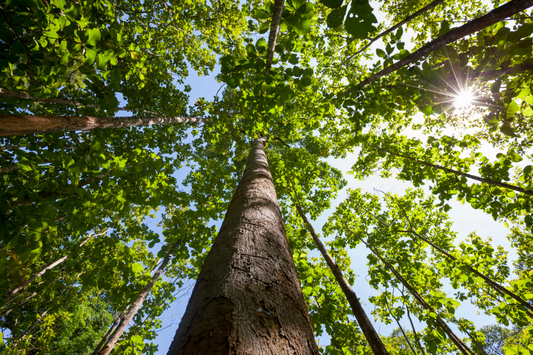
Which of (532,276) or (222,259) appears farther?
(532,276)

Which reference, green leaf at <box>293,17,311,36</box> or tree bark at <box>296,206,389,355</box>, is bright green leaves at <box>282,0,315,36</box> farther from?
tree bark at <box>296,206,389,355</box>

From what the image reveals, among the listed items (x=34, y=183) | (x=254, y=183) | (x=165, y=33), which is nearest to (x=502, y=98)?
(x=254, y=183)

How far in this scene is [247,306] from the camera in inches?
25.3

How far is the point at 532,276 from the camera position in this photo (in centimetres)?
280

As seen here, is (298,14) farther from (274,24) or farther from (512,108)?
(512,108)

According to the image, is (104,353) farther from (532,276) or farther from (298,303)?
(532,276)

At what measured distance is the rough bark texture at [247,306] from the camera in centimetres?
55

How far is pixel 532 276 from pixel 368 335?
293cm

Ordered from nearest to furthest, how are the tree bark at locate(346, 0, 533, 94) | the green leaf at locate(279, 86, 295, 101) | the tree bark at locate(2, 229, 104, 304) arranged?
the tree bark at locate(346, 0, 533, 94) < the green leaf at locate(279, 86, 295, 101) < the tree bark at locate(2, 229, 104, 304)

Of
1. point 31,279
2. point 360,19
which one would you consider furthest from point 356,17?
point 31,279

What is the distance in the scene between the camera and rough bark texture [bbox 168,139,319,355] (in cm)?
55

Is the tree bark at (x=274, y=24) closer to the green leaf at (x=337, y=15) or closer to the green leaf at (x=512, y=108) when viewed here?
the green leaf at (x=337, y=15)

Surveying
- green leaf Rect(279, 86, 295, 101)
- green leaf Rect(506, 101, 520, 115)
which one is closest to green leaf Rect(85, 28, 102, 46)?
green leaf Rect(279, 86, 295, 101)

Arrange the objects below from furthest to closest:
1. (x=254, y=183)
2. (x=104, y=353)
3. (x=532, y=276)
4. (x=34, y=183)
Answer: (x=104, y=353), (x=532, y=276), (x=254, y=183), (x=34, y=183)
